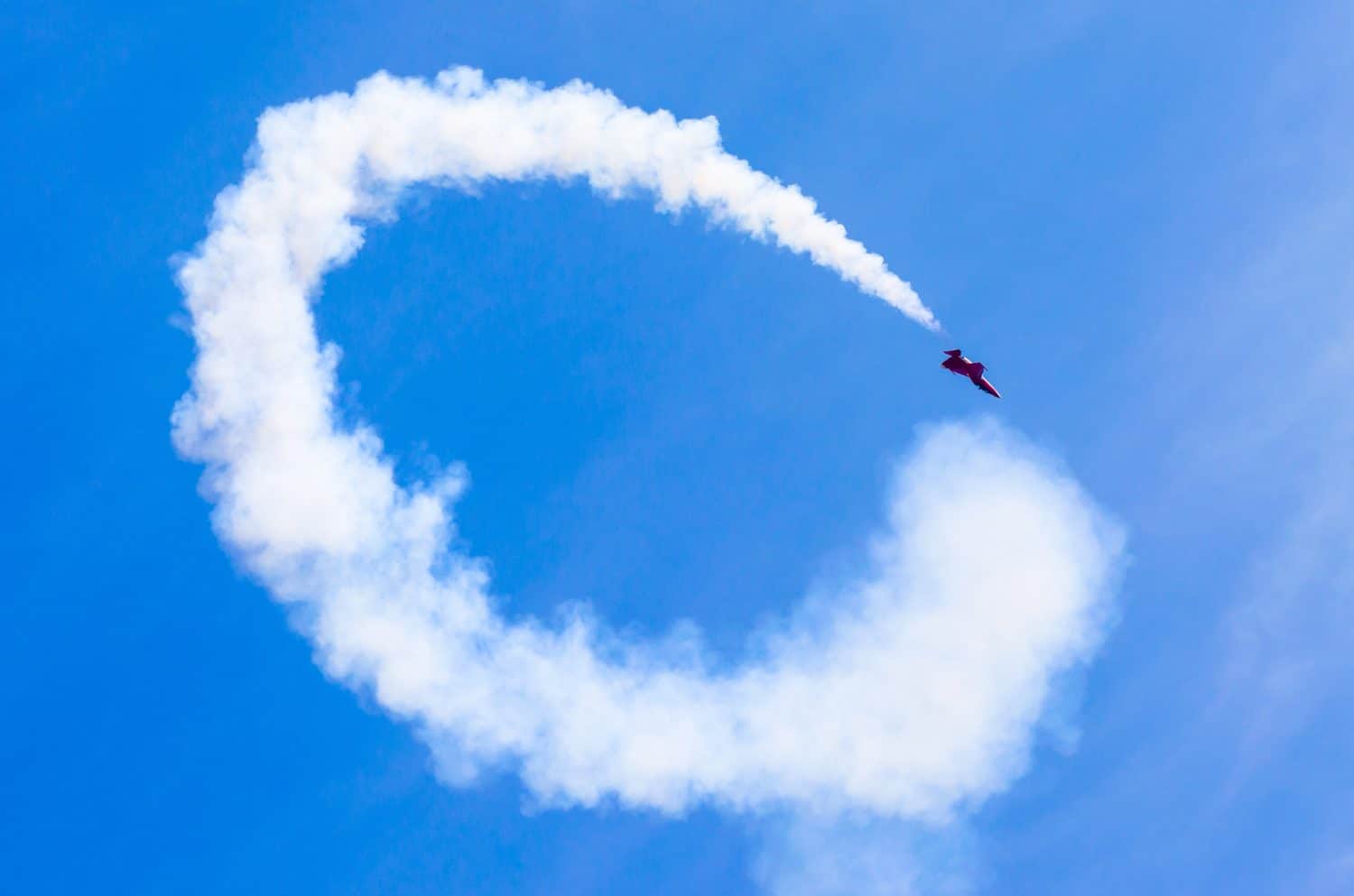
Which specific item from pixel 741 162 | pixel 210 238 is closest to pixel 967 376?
pixel 741 162

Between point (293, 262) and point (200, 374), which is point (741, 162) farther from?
point (200, 374)

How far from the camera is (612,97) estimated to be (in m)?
87.8

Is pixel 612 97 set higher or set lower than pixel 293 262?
higher

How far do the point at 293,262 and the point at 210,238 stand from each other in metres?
4.72

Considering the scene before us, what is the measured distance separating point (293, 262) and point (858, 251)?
32.2 m

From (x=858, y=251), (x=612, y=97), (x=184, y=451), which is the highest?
(x=612, y=97)

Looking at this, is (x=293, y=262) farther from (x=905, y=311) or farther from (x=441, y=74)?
(x=905, y=311)

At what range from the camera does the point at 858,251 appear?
8781cm

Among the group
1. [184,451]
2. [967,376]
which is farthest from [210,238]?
[967,376]

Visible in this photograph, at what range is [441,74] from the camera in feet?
289

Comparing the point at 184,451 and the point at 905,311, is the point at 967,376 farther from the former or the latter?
the point at 184,451

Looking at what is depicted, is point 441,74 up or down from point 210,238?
up

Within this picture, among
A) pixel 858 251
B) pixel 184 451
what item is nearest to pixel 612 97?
pixel 858 251

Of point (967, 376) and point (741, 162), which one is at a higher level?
point (741, 162)
